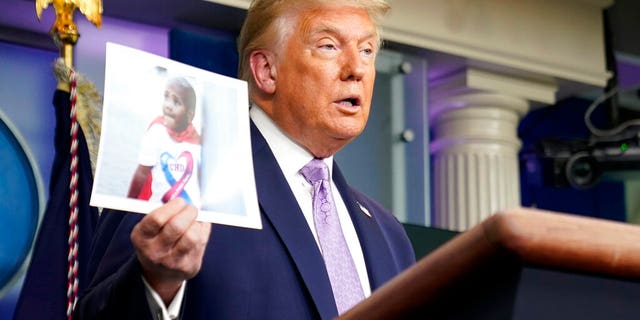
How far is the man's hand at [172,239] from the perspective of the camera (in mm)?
1048

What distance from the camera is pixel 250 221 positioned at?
1.10m

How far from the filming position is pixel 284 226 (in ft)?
5.00

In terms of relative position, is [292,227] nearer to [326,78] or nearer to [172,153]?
[326,78]

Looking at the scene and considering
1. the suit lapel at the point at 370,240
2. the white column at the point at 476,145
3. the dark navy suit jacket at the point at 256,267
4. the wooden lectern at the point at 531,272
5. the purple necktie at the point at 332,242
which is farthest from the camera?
the white column at the point at 476,145

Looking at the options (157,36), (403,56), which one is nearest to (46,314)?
(157,36)

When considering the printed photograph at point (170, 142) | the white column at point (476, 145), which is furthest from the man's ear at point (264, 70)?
the white column at point (476, 145)

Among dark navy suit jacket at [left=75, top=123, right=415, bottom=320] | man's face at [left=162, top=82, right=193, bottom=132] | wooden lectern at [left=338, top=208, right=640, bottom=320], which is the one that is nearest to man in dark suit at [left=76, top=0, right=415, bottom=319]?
dark navy suit jacket at [left=75, top=123, right=415, bottom=320]

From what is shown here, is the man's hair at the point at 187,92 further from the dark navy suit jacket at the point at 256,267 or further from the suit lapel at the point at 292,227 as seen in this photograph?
A: the suit lapel at the point at 292,227

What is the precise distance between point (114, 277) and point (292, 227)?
0.34m

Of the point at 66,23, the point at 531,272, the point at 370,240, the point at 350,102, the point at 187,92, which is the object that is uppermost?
the point at 66,23

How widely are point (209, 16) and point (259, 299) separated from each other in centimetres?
190

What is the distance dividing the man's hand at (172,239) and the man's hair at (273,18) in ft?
2.39

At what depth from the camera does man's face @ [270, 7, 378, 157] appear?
169 cm

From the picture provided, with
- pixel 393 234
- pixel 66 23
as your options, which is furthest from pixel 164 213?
pixel 66 23
